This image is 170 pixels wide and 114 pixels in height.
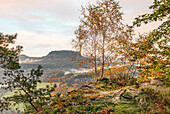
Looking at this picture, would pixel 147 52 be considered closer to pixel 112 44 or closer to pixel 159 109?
pixel 159 109

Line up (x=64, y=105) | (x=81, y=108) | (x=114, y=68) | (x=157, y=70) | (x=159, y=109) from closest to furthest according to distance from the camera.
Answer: (x=157, y=70) → (x=159, y=109) → (x=81, y=108) → (x=64, y=105) → (x=114, y=68)

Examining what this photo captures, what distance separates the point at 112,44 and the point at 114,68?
2.25 m

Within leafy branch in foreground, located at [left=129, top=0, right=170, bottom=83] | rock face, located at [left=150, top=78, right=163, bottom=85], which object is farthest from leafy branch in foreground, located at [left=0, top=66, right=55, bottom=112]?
rock face, located at [left=150, top=78, right=163, bottom=85]

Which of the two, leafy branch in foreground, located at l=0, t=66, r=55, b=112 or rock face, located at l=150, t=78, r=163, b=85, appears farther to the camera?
rock face, located at l=150, t=78, r=163, b=85

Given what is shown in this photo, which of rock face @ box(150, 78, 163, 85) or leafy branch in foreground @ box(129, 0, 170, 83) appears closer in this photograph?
leafy branch in foreground @ box(129, 0, 170, 83)

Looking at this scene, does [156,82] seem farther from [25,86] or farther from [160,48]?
[25,86]

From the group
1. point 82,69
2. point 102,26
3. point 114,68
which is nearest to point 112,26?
point 102,26

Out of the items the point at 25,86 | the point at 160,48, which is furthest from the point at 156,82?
the point at 25,86

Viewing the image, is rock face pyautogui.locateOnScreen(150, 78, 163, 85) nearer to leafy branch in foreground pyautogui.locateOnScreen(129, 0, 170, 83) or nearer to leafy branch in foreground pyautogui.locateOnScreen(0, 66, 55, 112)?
leafy branch in foreground pyautogui.locateOnScreen(129, 0, 170, 83)

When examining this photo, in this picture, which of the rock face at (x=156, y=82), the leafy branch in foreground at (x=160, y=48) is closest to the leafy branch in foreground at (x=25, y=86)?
the leafy branch in foreground at (x=160, y=48)

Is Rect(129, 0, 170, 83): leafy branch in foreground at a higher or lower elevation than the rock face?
higher

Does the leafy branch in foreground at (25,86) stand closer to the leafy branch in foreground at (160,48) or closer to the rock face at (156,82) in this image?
the leafy branch in foreground at (160,48)

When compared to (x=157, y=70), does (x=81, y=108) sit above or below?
below

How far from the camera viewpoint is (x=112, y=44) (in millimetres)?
13555
